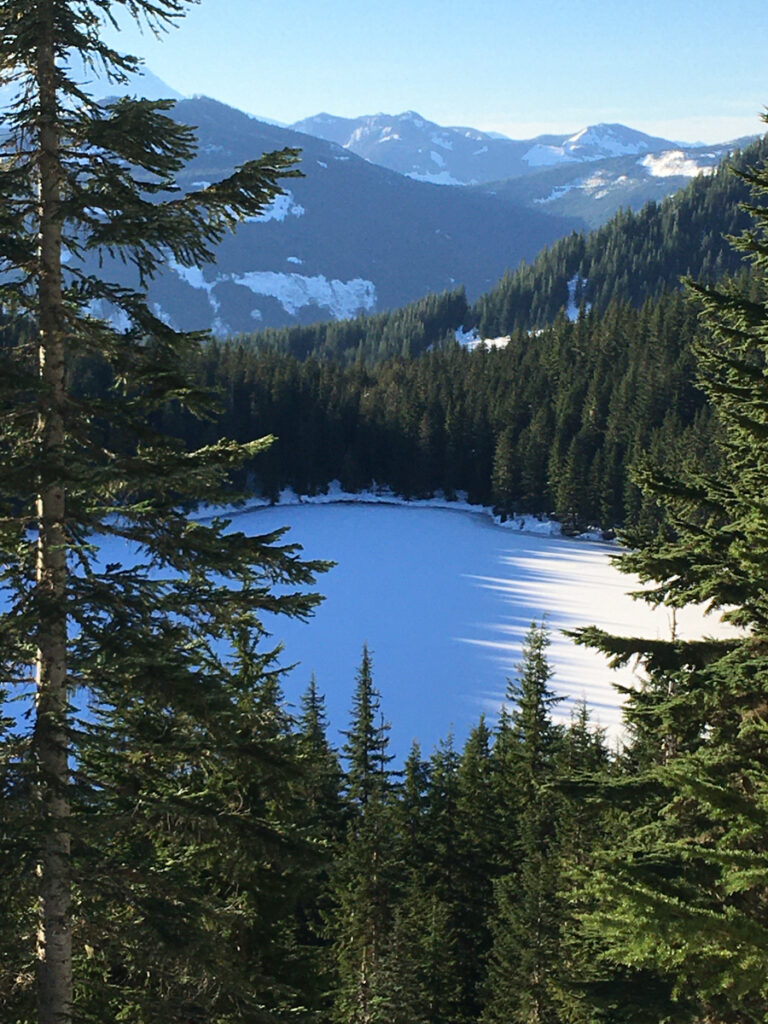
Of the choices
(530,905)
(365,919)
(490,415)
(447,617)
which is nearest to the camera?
(530,905)

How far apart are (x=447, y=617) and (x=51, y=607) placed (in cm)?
5748

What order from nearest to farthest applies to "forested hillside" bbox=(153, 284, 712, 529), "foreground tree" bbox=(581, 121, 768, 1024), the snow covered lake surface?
"foreground tree" bbox=(581, 121, 768, 1024) → the snow covered lake surface → "forested hillside" bbox=(153, 284, 712, 529)

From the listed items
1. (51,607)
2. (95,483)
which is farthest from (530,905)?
(95,483)

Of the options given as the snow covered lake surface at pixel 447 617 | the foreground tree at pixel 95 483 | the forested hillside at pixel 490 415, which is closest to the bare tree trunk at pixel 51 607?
the foreground tree at pixel 95 483

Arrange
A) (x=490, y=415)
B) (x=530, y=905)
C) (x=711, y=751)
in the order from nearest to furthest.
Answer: (x=711, y=751), (x=530, y=905), (x=490, y=415)

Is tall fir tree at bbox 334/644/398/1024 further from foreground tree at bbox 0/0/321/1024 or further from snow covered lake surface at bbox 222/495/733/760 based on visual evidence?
foreground tree at bbox 0/0/321/1024

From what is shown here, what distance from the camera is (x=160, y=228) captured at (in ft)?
22.0

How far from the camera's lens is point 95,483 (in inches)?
243

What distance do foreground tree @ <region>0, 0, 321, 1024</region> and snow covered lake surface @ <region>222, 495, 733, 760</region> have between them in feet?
66.8

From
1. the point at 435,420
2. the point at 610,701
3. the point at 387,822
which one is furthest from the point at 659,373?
the point at 387,822

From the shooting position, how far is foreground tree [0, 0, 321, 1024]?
6.43 meters

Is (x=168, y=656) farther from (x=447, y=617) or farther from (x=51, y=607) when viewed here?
(x=447, y=617)

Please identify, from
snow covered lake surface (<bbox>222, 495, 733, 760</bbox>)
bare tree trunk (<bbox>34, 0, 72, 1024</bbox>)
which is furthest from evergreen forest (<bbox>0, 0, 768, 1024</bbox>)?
snow covered lake surface (<bbox>222, 495, 733, 760</bbox>)

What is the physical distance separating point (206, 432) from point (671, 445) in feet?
204
